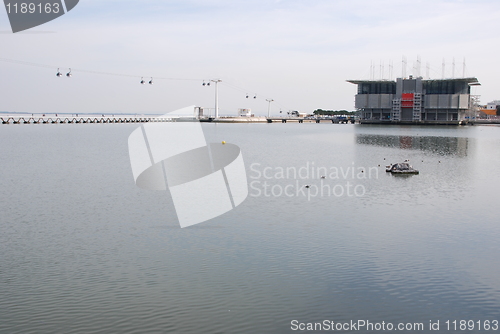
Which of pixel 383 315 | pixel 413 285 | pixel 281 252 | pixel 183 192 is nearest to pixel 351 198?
pixel 183 192

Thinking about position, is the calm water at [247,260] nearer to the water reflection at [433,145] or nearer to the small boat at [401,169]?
the small boat at [401,169]

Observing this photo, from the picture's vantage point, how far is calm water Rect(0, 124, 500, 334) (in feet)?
51.9

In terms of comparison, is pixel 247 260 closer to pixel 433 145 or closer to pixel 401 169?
pixel 401 169

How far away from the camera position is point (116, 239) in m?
24.0

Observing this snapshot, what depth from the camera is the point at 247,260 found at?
69.1 ft

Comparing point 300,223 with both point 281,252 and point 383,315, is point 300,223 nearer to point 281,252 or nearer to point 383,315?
point 281,252

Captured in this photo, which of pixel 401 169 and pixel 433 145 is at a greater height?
pixel 401 169

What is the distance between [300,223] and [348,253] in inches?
226

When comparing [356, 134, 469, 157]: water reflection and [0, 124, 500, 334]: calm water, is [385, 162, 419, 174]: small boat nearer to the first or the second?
[0, 124, 500, 334]: calm water

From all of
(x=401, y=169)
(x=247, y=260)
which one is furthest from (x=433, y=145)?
(x=247, y=260)

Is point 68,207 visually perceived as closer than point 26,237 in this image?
No

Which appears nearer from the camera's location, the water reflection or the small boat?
the small boat

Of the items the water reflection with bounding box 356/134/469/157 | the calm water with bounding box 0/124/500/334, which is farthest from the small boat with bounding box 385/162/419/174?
the water reflection with bounding box 356/134/469/157

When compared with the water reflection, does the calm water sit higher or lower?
lower
